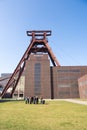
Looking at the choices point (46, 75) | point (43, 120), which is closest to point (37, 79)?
point (46, 75)

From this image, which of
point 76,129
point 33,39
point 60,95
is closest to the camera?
point 76,129

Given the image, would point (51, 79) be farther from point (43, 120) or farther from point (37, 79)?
point (43, 120)

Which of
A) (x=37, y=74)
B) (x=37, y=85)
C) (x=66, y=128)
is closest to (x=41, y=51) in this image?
(x=37, y=74)

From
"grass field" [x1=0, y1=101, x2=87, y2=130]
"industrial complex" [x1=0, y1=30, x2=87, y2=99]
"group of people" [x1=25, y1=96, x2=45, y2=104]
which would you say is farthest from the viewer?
"industrial complex" [x1=0, y1=30, x2=87, y2=99]

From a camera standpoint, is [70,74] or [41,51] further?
[41,51]

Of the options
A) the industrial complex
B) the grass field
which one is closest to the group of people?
the grass field

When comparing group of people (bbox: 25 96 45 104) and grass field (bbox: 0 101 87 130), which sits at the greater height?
group of people (bbox: 25 96 45 104)

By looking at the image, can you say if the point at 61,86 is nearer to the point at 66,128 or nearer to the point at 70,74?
the point at 70,74

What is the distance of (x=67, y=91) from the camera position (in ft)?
212

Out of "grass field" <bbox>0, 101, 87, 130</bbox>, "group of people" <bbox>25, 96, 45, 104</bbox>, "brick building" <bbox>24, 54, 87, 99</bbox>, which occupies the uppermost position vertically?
"brick building" <bbox>24, 54, 87, 99</bbox>

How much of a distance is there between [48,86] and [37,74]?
7.11 meters

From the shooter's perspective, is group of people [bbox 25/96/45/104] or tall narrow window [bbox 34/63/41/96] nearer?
group of people [bbox 25/96/45/104]

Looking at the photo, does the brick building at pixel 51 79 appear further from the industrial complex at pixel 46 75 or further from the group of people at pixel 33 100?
the group of people at pixel 33 100

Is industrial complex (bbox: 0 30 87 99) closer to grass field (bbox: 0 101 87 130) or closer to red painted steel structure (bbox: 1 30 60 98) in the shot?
red painted steel structure (bbox: 1 30 60 98)
